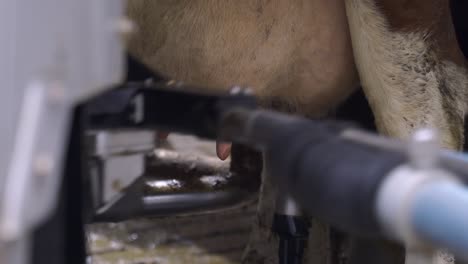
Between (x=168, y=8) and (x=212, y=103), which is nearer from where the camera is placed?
(x=212, y=103)

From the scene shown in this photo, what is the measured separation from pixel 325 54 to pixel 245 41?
Result: 0.17 meters

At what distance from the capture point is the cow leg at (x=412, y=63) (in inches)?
42.8

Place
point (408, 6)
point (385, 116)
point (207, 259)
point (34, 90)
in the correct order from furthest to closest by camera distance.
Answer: point (207, 259)
point (385, 116)
point (408, 6)
point (34, 90)

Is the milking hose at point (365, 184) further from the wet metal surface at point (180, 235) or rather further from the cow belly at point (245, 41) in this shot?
the wet metal surface at point (180, 235)

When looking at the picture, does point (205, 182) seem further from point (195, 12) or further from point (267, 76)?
point (195, 12)

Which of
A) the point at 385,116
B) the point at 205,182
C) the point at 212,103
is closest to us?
the point at 212,103

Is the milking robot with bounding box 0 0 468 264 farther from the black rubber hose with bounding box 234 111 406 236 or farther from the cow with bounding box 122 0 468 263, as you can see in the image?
the cow with bounding box 122 0 468 263

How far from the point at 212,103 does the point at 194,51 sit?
71 cm

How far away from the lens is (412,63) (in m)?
1.11

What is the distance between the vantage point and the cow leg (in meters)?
1.09

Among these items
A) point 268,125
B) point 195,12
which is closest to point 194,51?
point 195,12

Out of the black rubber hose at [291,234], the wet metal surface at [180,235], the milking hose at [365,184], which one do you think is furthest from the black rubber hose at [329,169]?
the wet metal surface at [180,235]

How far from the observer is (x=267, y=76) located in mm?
1296

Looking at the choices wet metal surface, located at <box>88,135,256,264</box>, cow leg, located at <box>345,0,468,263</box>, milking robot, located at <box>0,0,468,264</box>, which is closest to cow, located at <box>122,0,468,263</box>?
cow leg, located at <box>345,0,468,263</box>
